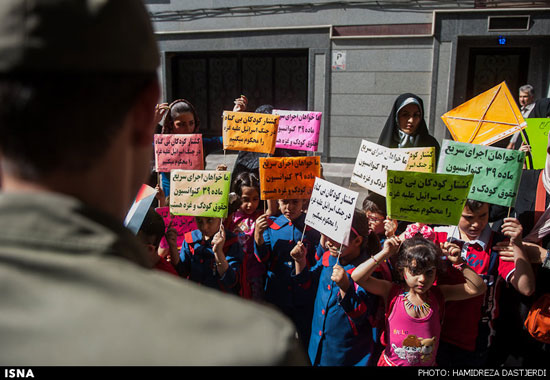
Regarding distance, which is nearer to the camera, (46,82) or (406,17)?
(46,82)

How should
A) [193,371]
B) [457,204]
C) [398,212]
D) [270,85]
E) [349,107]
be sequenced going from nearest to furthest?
[193,371] < [457,204] < [398,212] < [349,107] < [270,85]

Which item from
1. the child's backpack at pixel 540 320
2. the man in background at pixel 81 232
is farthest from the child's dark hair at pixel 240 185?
the man in background at pixel 81 232

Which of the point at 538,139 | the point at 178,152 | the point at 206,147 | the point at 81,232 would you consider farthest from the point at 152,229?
the point at 538,139

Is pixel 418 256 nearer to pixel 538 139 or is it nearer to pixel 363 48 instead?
pixel 538 139

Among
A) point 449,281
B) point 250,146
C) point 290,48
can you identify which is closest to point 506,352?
point 449,281

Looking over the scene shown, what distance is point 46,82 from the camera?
0.57 metres

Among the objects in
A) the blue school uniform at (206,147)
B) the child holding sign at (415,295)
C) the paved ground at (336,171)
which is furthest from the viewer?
the paved ground at (336,171)

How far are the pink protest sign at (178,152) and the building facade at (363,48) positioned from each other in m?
6.32

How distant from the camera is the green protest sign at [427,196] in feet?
8.05

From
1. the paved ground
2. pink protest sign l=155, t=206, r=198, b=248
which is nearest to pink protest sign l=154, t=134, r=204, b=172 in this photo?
pink protest sign l=155, t=206, r=198, b=248

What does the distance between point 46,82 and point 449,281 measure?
2.45m

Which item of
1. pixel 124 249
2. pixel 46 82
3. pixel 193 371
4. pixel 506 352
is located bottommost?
pixel 506 352

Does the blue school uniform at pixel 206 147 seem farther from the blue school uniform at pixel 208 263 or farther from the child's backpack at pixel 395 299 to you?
the child's backpack at pixel 395 299

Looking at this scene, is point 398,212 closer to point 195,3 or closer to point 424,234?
point 424,234
